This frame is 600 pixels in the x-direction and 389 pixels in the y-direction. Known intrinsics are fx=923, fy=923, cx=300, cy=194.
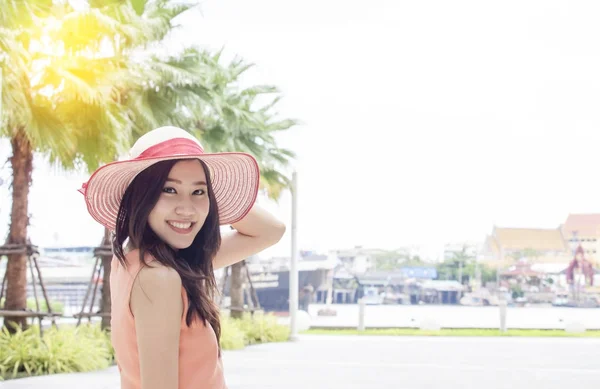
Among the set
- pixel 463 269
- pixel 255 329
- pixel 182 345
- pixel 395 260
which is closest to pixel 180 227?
pixel 182 345

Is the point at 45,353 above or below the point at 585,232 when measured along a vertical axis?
below

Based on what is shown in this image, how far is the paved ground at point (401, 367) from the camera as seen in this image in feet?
35.7

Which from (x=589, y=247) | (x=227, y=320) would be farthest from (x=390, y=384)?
(x=589, y=247)

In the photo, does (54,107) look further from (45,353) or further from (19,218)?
(45,353)

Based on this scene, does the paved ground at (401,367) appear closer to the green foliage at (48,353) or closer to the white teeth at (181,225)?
the green foliage at (48,353)

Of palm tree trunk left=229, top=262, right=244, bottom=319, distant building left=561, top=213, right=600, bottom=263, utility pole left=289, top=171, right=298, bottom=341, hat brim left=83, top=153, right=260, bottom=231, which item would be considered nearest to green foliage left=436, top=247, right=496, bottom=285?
distant building left=561, top=213, right=600, bottom=263

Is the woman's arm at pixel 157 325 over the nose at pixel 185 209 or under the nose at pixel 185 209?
under

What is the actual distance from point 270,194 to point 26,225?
759 cm

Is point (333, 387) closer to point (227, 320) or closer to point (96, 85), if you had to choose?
point (96, 85)

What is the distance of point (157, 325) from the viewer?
153 centimetres

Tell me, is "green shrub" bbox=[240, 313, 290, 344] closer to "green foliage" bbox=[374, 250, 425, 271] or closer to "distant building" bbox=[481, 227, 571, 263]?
"green foliage" bbox=[374, 250, 425, 271]

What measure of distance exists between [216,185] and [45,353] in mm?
10529

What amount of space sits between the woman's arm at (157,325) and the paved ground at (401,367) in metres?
8.86

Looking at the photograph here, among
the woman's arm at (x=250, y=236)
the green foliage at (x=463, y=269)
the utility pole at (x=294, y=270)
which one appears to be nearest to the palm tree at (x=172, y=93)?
the utility pole at (x=294, y=270)
